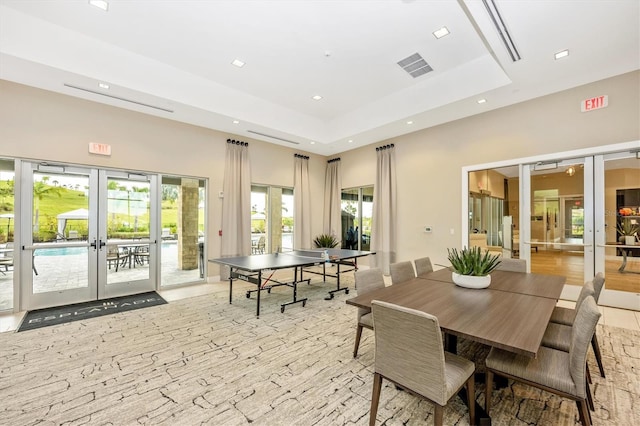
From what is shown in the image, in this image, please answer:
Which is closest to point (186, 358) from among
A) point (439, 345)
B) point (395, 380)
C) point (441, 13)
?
point (395, 380)

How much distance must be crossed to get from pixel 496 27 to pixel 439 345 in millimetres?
3432

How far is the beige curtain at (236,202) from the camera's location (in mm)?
6234

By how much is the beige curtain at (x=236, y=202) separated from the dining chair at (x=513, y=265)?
502 cm

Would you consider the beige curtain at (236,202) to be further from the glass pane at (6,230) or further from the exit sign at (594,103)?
the exit sign at (594,103)

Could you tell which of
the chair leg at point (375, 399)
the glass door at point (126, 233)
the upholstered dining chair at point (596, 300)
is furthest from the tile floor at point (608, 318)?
the chair leg at point (375, 399)

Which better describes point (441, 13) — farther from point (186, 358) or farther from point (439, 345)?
point (186, 358)

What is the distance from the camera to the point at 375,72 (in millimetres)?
4695

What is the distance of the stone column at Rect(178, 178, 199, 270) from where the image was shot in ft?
19.2

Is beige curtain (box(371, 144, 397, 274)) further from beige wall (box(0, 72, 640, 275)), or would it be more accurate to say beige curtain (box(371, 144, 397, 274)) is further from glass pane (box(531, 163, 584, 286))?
glass pane (box(531, 163, 584, 286))

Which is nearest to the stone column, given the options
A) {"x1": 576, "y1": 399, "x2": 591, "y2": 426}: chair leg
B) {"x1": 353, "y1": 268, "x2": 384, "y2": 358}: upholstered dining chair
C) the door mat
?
the door mat

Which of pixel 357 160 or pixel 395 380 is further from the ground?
pixel 357 160

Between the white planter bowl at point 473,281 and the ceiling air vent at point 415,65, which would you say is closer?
the white planter bowl at point 473,281

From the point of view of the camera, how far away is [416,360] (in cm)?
162

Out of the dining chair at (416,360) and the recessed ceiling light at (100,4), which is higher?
the recessed ceiling light at (100,4)
